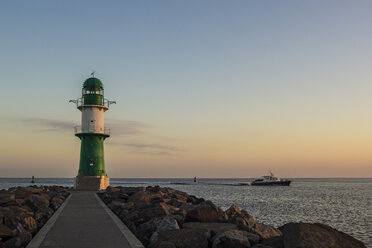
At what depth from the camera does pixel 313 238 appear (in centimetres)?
848

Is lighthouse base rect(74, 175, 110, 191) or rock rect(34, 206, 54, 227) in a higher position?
lighthouse base rect(74, 175, 110, 191)

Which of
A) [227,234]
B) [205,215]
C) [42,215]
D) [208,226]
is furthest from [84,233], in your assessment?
[42,215]

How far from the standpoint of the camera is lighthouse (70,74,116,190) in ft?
105

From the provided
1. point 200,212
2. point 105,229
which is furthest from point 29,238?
point 200,212

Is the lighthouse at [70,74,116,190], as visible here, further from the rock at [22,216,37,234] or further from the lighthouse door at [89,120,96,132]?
the rock at [22,216,37,234]

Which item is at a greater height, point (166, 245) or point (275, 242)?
point (166, 245)

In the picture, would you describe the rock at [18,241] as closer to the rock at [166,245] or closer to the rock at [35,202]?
the rock at [166,245]

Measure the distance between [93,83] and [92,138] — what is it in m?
4.57

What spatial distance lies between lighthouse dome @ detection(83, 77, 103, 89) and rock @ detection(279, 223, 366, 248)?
2639 centimetres

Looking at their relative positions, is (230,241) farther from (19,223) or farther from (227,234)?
(19,223)

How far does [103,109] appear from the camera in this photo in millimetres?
33281

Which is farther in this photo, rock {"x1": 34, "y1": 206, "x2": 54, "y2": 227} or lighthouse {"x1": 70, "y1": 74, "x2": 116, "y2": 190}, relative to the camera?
lighthouse {"x1": 70, "y1": 74, "x2": 116, "y2": 190}

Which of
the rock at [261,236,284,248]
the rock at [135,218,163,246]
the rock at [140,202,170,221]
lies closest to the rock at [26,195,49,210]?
the rock at [140,202,170,221]

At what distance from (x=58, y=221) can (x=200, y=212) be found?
4.56 metres
